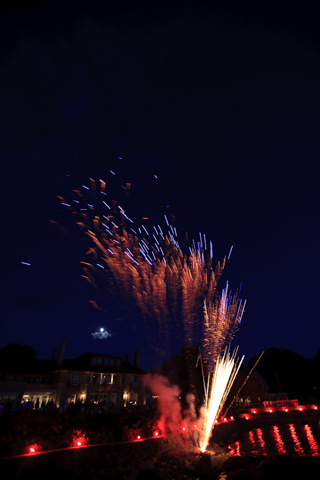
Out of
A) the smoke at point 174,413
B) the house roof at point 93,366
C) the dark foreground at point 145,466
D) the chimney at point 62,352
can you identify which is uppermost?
the chimney at point 62,352

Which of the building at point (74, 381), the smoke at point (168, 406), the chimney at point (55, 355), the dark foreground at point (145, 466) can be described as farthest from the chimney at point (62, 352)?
the dark foreground at point (145, 466)

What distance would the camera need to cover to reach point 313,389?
62.8 meters

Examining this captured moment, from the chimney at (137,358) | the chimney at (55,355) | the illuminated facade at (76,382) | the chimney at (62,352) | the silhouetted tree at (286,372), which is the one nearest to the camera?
the illuminated facade at (76,382)

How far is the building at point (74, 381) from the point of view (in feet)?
106

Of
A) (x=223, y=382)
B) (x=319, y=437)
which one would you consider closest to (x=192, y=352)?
(x=223, y=382)

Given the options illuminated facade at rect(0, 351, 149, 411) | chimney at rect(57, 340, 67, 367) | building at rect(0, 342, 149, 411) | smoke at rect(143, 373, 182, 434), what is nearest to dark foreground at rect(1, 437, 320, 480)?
smoke at rect(143, 373, 182, 434)

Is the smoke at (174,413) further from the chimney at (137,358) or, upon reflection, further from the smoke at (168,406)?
the chimney at (137,358)

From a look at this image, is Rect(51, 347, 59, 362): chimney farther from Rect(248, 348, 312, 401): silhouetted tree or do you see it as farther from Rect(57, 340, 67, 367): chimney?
Rect(248, 348, 312, 401): silhouetted tree

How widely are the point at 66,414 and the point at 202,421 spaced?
17.7 metres

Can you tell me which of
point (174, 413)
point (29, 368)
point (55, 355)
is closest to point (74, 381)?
point (29, 368)

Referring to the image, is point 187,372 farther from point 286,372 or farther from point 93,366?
point 286,372

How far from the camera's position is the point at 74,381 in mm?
34969

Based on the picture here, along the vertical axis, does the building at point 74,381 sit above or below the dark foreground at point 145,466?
above

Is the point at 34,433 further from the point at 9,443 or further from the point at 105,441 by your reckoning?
the point at 105,441
